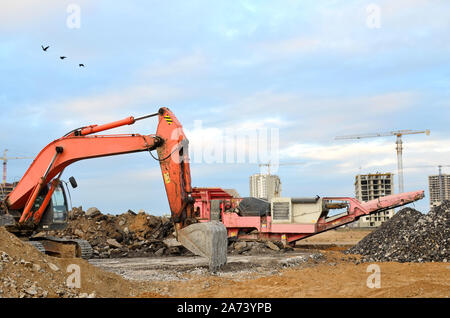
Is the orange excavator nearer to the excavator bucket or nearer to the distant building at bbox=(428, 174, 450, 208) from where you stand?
the excavator bucket

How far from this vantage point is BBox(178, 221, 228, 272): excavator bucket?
1227 cm

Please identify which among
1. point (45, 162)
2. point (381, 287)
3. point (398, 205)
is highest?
point (45, 162)

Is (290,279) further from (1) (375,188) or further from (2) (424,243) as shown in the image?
(1) (375,188)

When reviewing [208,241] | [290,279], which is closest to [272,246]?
[208,241]

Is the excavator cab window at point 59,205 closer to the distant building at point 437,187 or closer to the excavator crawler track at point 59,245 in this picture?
the excavator crawler track at point 59,245

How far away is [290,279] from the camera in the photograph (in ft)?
37.3

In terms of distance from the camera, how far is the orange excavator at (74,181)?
520 inches

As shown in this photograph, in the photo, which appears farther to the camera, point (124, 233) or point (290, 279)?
point (124, 233)

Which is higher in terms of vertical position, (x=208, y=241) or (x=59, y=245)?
(x=208, y=241)

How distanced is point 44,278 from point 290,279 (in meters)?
5.35
